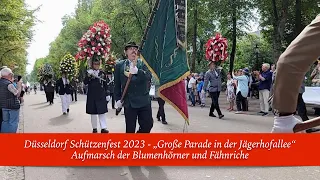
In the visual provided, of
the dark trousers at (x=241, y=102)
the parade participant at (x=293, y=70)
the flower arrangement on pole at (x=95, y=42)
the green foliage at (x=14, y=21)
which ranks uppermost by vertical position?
the green foliage at (x=14, y=21)

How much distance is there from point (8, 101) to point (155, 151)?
466 cm

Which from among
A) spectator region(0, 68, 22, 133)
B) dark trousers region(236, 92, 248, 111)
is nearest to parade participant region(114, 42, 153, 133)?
spectator region(0, 68, 22, 133)

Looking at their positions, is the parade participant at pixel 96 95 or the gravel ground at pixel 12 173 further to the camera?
the parade participant at pixel 96 95

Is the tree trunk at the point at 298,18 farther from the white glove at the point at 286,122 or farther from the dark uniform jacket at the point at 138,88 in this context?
the white glove at the point at 286,122

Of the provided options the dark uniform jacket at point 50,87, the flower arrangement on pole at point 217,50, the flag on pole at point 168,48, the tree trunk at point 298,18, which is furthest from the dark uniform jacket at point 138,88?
the tree trunk at point 298,18

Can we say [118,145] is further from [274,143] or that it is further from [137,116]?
[274,143]

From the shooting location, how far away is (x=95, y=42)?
28.8 ft

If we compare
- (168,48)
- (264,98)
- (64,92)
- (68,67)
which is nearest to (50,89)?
(68,67)

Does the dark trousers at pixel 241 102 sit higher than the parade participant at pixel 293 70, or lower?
lower

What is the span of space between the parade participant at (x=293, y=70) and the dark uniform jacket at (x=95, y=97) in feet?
23.9

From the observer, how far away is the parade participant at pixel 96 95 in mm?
8711

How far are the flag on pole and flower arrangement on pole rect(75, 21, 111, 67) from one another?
3.69 m

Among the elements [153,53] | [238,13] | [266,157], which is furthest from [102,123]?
[238,13]

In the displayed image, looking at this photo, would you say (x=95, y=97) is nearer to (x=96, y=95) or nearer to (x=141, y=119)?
(x=96, y=95)
